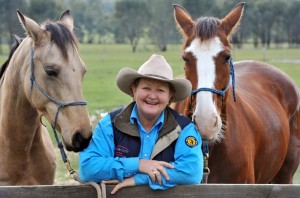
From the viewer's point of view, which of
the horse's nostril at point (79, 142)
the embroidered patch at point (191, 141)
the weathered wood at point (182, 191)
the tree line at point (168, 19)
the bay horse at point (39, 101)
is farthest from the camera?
the tree line at point (168, 19)

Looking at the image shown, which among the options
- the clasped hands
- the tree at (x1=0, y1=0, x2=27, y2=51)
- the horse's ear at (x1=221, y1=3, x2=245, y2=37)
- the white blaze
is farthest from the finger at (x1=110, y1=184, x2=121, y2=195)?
the tree at (x1=0, y1=0, x2=27, y2=51)

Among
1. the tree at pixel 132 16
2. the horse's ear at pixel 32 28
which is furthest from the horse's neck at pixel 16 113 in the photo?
the tree at pixel 132 16

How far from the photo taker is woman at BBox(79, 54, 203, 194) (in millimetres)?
2953

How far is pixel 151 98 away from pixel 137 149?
309mm

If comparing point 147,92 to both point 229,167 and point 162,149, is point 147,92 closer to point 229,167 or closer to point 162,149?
point 162,149

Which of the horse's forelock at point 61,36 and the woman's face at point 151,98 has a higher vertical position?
the horse's forelock at point 61,36

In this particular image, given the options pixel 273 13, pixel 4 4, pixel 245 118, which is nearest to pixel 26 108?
pixel 245 118

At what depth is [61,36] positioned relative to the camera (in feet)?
12.7

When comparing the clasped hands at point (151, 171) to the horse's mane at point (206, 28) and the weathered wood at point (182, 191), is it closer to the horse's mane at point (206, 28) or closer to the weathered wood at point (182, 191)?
the weathered wood at point (182, 191)

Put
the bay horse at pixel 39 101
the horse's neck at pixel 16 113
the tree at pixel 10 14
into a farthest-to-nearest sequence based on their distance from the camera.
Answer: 1. the tree at pixel 10 14
2. the horse's neck at pixel 16 113
3. the bay horse at pixel 39 101

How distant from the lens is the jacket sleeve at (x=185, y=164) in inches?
115

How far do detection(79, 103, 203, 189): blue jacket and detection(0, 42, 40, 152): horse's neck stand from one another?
4.29 feet

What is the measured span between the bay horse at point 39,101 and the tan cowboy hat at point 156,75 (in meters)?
0.54

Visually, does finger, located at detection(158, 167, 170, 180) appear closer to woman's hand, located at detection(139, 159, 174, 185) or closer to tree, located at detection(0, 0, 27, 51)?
woman's hand, located at detection(139, 159, 174, 185)
